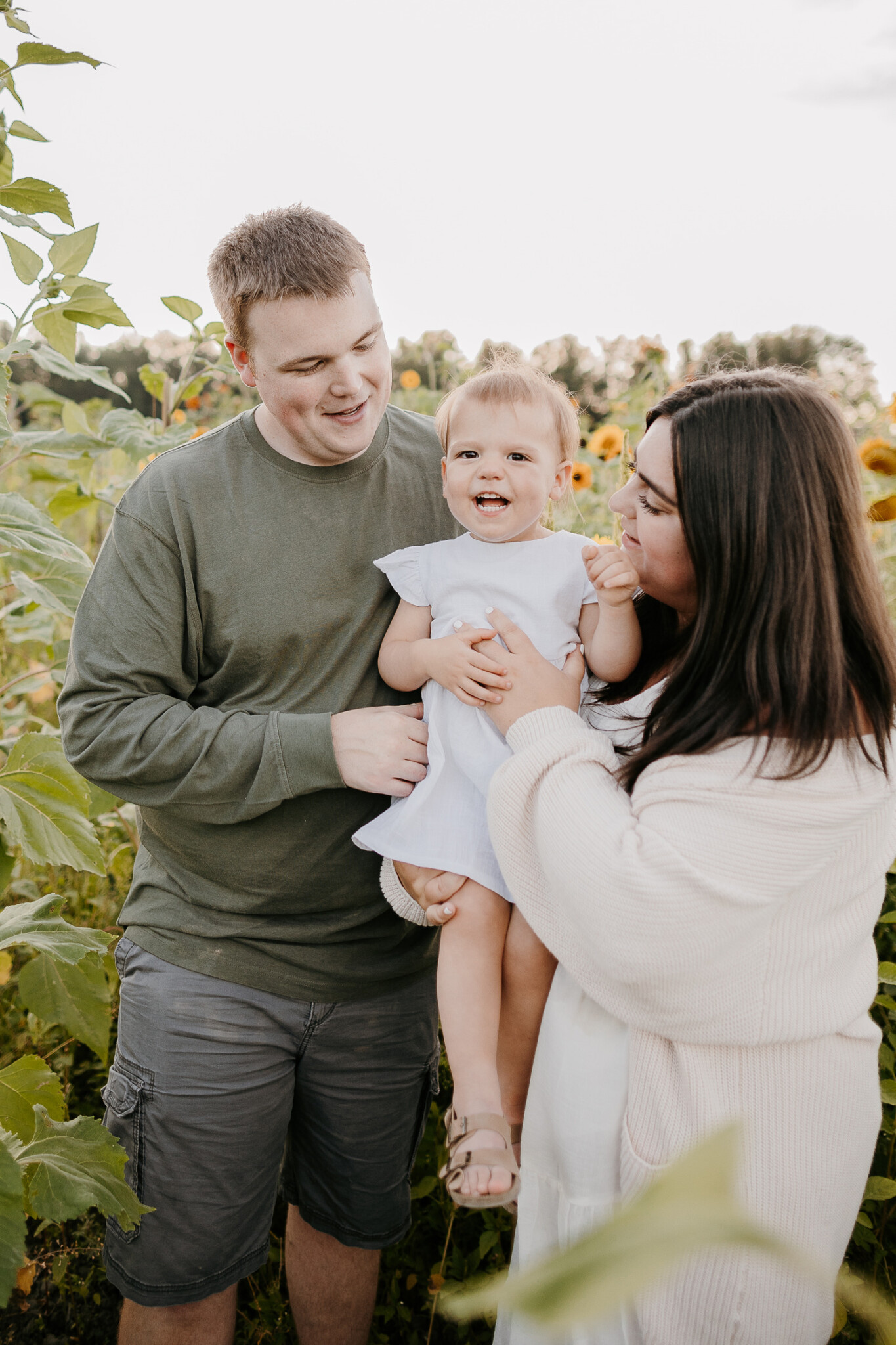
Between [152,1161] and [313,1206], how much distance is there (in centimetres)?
48

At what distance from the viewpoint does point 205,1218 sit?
189 cm

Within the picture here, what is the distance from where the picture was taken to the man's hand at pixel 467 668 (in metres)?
1.64

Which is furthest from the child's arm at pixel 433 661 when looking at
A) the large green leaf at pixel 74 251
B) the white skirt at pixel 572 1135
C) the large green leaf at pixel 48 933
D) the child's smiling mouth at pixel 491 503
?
the large green leaf at pixel 74 251

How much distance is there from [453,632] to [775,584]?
0.64 meters

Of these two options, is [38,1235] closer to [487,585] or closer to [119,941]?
[119,941]

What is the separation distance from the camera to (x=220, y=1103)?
1.86 m

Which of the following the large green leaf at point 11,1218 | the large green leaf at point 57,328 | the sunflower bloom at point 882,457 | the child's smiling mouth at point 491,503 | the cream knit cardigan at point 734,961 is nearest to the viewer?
the large green leaf at point 11,1218

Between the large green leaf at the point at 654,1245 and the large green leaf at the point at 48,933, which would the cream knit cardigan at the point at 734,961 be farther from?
the large green leaf at the point at 654,1245

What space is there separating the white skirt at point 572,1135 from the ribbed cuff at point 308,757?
0.55 meters

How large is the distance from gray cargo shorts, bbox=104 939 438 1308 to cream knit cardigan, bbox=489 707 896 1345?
704 mm

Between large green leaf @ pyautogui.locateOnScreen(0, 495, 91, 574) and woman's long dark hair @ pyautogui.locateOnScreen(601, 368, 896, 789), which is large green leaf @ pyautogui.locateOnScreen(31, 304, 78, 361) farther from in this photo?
woman's long dark hair @ pyautogui.locateOnScreen(601, 368, 896, 789)

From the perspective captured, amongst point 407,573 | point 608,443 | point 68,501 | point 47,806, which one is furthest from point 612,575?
point 608,443

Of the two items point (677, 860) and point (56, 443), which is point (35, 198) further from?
point (677, 860)

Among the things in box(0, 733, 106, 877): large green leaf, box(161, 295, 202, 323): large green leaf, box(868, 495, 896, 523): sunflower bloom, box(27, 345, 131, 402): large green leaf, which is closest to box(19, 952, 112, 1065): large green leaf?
box(0, 733, 106, 877): large green leaf
